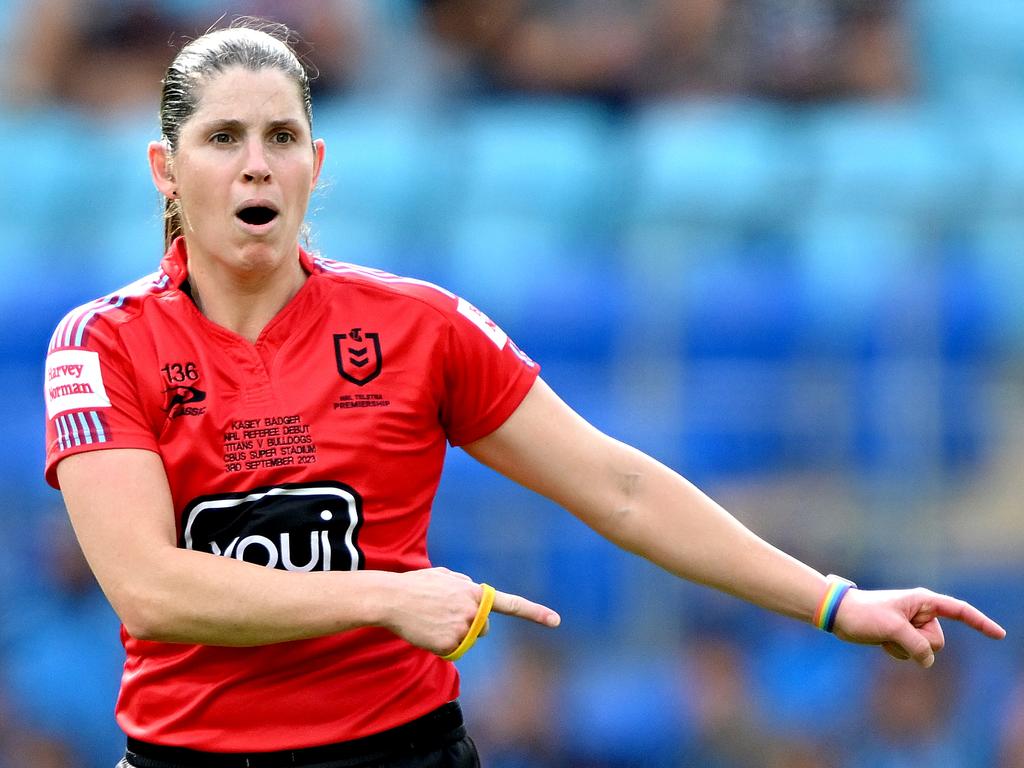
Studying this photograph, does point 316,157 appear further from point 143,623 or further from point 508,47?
point 508,47

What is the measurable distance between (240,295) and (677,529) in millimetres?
887

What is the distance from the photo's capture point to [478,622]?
2.37 meters

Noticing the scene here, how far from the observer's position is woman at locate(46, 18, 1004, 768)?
2441mm

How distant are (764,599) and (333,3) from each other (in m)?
5.06

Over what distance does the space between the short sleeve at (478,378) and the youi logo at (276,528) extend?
0.30m

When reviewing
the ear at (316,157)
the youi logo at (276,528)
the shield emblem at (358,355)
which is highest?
the ear at (316,157)

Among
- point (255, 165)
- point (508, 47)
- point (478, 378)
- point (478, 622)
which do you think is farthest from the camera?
point (508, 47)

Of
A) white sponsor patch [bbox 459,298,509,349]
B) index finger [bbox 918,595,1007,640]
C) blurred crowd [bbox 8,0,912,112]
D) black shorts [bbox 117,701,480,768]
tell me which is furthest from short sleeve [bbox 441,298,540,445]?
blurred crowd [bbox 8,0,912,112]

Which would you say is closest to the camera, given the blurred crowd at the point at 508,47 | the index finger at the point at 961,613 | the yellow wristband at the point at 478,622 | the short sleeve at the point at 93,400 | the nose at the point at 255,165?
the yellow wristband at the point at 478,622

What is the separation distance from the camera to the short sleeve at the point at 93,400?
252 centimetres

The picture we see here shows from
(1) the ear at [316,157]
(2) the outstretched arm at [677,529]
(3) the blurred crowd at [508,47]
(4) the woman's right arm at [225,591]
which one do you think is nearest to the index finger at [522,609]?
(4) the woman's right arm at [225,591]

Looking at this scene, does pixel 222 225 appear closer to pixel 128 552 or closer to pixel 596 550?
pixel 128 552

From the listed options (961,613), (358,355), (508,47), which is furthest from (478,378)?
(508,47)

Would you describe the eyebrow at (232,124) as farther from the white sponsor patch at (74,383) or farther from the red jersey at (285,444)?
the white sponsor patch at (74,383)
